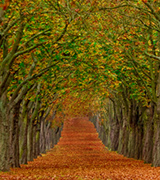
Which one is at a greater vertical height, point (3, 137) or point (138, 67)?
point (138, 67)

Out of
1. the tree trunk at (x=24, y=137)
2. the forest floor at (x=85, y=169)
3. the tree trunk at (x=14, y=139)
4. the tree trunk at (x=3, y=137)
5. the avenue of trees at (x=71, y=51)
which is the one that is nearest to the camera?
the forest floor at (x=85, y=169)

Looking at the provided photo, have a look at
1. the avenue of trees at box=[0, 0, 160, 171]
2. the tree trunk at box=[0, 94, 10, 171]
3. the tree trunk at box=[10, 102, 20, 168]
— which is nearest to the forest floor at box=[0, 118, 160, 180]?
the tree trunk at box=[0, 94, 10, 171]

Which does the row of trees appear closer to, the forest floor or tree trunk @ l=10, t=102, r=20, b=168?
the forest floor

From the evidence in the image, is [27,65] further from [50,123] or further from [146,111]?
[50,123]

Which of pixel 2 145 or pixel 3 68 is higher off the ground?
pixel 3 68

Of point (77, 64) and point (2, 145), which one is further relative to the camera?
point (77, 64)

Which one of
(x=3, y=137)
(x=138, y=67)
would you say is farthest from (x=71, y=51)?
(x=138, y=67)

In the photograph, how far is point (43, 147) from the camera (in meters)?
43.4

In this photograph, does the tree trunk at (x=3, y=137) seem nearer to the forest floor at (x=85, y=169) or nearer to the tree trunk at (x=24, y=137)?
the forest floor at (x=85, y=169)

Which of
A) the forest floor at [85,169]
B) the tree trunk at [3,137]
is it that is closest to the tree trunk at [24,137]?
the forest floor at [85,169]

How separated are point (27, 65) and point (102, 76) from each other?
455cm

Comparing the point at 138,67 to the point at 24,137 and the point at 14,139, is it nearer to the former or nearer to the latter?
the point at 14,139

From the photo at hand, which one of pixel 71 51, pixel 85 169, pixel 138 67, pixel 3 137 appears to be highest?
pixel 138 67

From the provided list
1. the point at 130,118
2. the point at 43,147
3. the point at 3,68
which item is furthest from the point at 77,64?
the point at 43,147
